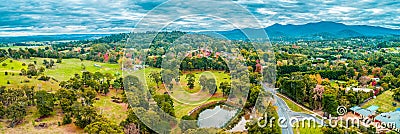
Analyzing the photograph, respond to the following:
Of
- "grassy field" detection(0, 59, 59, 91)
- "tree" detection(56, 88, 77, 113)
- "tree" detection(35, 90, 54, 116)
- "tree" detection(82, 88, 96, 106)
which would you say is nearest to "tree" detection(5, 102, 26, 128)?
"tree" detection(35, 90, 54, 116)

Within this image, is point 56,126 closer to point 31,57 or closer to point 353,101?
point 353,101

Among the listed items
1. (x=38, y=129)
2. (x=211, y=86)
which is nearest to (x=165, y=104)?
(x=38, y=129)

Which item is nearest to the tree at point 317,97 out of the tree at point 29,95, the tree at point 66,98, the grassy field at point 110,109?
the grassy field at point 110,109

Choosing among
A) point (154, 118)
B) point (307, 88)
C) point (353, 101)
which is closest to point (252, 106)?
point (307, 88)

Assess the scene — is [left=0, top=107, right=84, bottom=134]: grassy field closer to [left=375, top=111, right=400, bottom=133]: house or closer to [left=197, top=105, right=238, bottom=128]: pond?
[left=197, top=105, right=238, bottom=128]: pond

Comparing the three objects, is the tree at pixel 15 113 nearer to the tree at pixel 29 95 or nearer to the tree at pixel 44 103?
the tree at pixel 44 103

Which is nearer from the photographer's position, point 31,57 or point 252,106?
point 252,106

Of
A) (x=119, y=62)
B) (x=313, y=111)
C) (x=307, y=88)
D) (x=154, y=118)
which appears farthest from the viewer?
(x=119, y=62)
